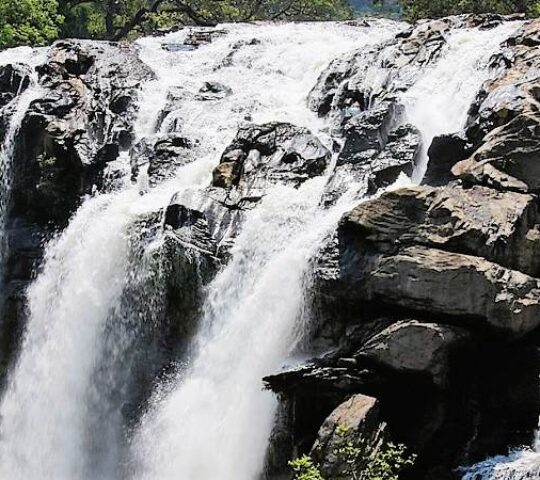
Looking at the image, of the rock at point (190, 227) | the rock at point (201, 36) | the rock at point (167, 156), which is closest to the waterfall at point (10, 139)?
the rock at point (167, 156)

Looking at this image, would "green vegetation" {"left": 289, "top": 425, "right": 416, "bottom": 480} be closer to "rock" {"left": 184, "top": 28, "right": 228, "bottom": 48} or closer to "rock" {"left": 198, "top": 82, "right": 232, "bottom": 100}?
"rock" {"left": 198, "top": 82, "right": 232, "bottom": 100}

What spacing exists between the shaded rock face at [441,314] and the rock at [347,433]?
8 cm

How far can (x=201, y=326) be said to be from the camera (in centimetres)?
1477

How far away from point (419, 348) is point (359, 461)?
5.73 feet

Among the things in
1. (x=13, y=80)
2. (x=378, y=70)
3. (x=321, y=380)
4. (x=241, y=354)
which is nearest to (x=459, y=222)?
(x=321, y=380)

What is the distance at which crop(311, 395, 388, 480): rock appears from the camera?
440 inches

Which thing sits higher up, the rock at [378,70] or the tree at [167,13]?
the tree at [167,13]

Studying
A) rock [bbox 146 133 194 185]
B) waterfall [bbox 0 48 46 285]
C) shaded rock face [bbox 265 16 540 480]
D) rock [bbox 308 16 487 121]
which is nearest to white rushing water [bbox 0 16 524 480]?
rock [bbox 146 133 194 185]

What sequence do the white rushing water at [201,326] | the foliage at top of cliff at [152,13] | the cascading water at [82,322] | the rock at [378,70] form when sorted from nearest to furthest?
the white rushing water at [201,326] → the cascading water at [82,322] → the rock at [378,70] → the foliage at top of cliff at [152,13]

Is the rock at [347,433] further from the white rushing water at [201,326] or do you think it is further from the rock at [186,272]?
the rock at [186,272]

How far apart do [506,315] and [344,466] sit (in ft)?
10.0

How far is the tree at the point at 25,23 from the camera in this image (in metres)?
30.5

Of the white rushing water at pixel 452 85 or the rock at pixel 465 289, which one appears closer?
the rock at pixel 465 289

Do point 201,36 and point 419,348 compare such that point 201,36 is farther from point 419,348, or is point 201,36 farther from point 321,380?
point 419,348
